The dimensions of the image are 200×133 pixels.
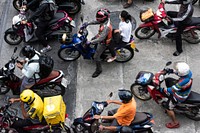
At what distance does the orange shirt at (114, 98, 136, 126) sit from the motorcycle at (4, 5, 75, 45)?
138 inches

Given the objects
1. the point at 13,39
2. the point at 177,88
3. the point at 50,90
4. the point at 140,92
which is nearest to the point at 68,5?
the point at 13,39

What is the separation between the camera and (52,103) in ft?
25.3

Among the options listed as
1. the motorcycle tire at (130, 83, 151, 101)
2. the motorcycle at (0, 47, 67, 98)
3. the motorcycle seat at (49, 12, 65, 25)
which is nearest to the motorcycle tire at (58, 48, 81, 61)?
A: the motorcycle seat at (49, 12, 65, 25)

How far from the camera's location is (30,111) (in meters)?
7.46

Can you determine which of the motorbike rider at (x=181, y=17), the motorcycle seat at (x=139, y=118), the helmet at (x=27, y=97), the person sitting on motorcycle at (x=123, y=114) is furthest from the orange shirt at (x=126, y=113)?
the motorbike rider at (x=181, y=17)

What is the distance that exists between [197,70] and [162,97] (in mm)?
1736

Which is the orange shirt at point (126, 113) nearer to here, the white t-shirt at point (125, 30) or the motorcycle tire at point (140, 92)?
the motorcycle tire at point (140, 92)

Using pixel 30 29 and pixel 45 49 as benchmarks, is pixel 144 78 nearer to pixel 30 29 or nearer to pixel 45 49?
pixel 45 49

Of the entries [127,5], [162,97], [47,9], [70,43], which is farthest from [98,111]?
[127,5]

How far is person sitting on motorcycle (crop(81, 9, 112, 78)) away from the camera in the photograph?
887 cm

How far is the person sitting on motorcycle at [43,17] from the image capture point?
941cm

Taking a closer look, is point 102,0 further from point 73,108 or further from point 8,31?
point 73,108

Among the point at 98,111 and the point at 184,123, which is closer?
the point at 98,111

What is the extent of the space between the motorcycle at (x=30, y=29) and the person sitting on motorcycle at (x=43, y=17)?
0.16 m
